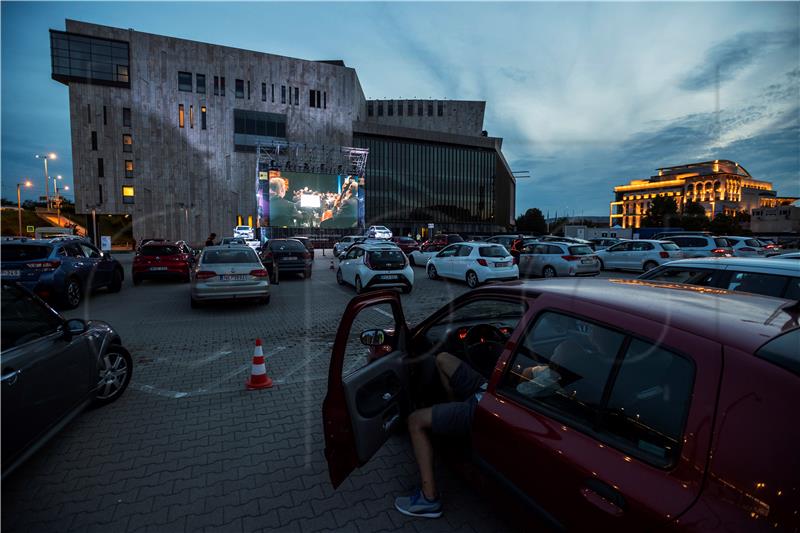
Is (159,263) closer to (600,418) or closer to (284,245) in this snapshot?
(284,245)

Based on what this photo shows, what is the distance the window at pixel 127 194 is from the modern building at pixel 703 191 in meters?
138

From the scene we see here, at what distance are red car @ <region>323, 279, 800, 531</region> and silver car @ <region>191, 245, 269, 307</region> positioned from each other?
760 cm

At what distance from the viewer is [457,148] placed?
272 ft

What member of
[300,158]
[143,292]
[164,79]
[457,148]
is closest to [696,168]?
[457,148]

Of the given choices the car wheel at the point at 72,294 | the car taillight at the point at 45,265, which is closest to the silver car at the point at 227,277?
the car wheel at the point at 72,294

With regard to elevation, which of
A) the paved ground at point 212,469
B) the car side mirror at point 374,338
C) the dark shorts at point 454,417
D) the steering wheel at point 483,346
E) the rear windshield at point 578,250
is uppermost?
the rear windshield at point 578,250

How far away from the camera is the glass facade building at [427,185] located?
7488 cm

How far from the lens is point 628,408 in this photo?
1.77 metres

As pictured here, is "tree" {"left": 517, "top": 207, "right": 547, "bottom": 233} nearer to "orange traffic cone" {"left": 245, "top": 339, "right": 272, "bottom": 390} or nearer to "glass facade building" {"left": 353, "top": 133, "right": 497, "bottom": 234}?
"glass facade building" {"left": 353, "top": 133, "right": 497, "bottom": 234}

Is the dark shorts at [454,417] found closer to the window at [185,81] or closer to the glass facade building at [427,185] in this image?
the window at [185,81]

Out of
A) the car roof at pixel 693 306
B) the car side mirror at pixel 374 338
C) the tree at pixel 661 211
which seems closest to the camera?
the car roof at pixel 693 306

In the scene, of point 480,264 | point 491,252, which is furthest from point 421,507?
point 491,252

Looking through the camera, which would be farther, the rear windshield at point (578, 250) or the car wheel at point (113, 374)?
the rear windshield at point (578, 250)

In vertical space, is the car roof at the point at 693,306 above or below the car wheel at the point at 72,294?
above
